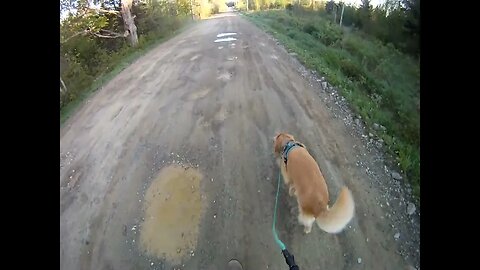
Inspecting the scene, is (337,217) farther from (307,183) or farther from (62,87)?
(62,87)

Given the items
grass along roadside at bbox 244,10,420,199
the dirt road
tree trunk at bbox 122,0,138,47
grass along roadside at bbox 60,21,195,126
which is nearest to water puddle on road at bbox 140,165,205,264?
the dirt road

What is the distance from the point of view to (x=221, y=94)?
1.65 metres

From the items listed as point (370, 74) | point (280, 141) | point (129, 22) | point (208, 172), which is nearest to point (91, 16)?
point (129, 22)

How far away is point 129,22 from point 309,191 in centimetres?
99

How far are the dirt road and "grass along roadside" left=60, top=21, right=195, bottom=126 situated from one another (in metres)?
0.03

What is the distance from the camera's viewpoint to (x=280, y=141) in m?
1.59

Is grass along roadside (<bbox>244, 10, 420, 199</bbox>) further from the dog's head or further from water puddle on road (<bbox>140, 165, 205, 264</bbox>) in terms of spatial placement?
water puddle on road (<bbox>140, 165, 205, 264</bbox>)

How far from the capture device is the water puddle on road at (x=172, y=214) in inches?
58.7

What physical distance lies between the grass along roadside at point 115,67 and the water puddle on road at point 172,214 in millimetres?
437

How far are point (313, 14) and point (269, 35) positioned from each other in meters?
0.20

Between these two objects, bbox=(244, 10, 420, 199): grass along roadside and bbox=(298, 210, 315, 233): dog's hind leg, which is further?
bbox=(244, 10, 420, 199): grass along roadside

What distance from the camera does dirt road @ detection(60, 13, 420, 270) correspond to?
4.93 feet
